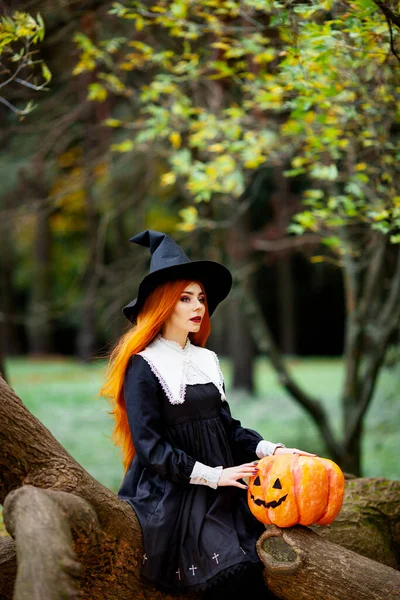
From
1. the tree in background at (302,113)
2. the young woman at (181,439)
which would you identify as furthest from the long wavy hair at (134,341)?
the tree in background at (302,113)

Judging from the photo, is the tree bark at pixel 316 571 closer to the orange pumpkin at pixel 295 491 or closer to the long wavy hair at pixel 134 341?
the orange pumpkin at pixel 295 491

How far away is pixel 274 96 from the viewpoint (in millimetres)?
4781

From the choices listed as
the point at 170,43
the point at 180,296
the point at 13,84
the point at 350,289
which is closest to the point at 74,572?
the point at 180,296

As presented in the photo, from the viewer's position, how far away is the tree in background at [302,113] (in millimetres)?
3840

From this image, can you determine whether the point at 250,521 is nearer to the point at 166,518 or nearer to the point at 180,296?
the point at 166,518

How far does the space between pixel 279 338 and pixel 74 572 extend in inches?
1007

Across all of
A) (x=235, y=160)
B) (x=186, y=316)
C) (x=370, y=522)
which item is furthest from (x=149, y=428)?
(x=235, y=160)

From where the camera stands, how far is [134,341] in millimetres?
3068

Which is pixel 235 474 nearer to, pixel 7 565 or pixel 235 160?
pixel 7 565

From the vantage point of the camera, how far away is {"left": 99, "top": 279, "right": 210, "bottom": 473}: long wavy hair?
3.06 metres

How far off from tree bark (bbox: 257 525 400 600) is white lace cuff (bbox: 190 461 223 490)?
0.28 m

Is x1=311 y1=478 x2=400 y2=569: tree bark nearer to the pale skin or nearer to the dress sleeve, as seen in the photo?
the pale skin

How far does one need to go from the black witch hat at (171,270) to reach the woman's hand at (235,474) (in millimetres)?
853

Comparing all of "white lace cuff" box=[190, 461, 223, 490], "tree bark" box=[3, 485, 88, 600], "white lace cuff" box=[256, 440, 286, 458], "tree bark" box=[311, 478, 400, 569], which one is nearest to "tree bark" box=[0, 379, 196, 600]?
"tree bark" box=[3, 485, 88, 600]
